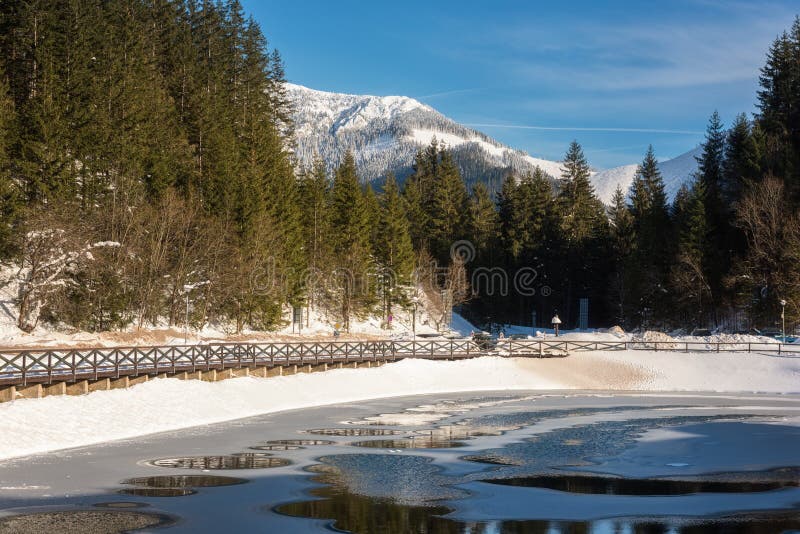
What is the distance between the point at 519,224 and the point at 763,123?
1402 inches

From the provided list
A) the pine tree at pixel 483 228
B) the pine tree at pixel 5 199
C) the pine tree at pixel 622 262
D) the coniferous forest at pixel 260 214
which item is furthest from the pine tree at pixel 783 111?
the pine tree at pixel 5 199

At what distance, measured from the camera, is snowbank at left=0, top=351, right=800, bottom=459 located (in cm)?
3148

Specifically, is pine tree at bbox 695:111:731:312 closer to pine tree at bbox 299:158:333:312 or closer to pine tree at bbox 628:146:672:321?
pine tree at bbox 628:146:672:321

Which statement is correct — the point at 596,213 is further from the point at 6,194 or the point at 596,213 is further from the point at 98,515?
the point at 98,515

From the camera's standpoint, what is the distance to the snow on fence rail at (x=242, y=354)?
35875mm

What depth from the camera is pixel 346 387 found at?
52.2 metres

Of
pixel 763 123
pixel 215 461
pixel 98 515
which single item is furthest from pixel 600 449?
pixel 763 123

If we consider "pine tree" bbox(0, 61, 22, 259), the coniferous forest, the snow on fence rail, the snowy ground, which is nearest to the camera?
the snow on fence rail

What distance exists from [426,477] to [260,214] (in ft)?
172

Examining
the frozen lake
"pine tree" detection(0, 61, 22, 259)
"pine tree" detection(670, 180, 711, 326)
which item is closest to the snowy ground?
"pine tree" detection(0, 61, 22, 259)

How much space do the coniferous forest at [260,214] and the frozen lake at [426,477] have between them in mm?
25540

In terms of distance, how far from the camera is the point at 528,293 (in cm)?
12031

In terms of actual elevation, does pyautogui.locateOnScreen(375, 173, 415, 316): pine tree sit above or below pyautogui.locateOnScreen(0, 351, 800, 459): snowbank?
above

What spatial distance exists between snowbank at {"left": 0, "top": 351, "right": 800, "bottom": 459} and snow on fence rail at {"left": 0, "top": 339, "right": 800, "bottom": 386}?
1.28 meters
